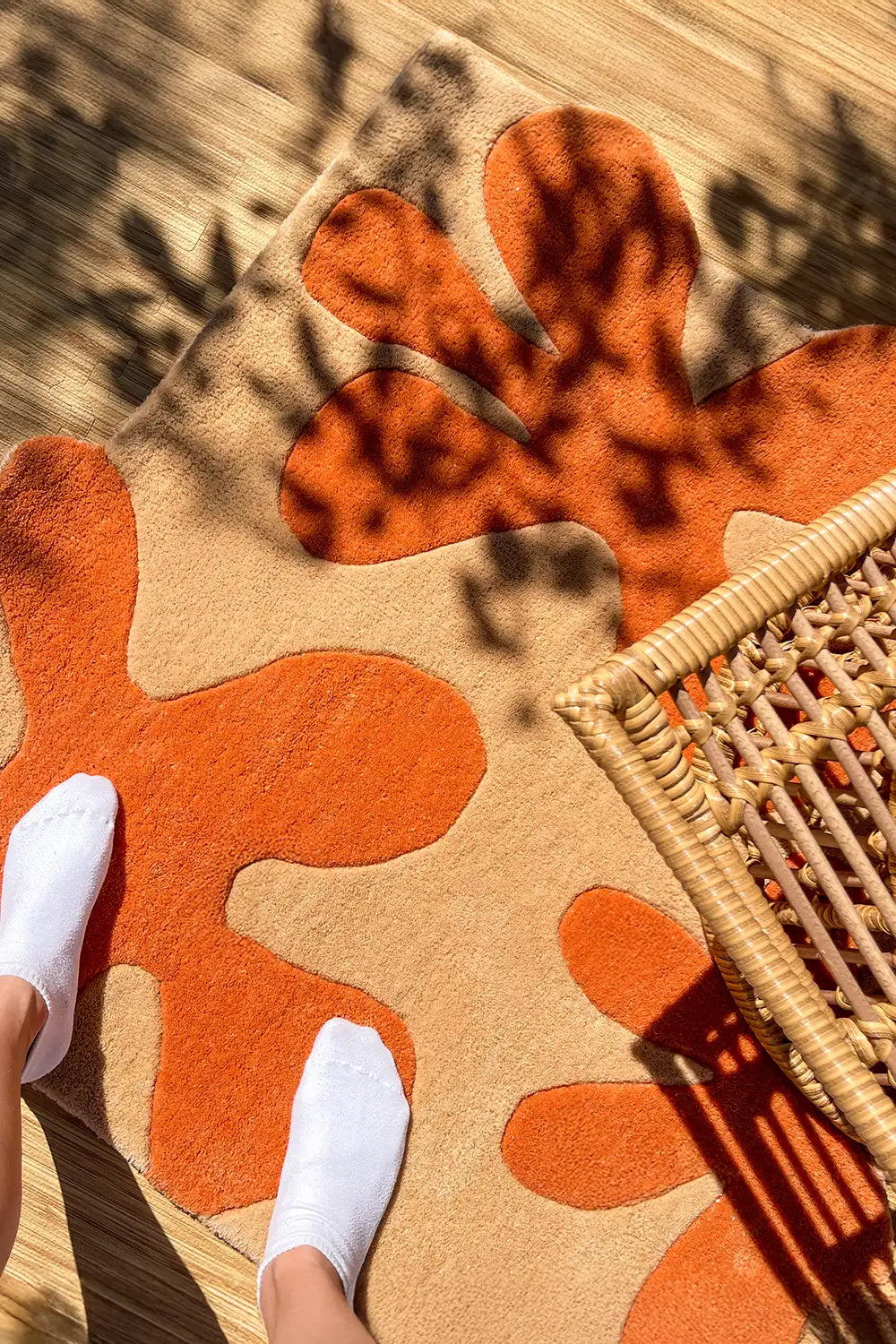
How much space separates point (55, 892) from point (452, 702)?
2.17 feet

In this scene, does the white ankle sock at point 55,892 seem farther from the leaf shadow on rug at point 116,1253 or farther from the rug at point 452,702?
the leaf shadow on rug at point 116,1253

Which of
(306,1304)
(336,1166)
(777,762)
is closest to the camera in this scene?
(777,762)

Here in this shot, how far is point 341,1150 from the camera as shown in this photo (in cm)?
136

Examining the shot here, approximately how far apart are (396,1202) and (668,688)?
97 cm

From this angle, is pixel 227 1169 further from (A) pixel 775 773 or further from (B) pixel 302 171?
(B) pixel 302 171

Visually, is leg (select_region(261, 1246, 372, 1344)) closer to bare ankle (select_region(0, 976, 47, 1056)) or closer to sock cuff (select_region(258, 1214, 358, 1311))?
sock cuff (select_region(258, 1214, 358, 1311))

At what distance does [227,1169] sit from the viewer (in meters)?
1.40

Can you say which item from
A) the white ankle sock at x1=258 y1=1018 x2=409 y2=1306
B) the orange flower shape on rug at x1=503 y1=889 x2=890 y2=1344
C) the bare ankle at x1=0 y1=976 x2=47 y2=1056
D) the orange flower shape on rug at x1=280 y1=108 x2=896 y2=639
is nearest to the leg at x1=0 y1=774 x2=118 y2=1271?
the bare ankle at x1=0 y1=976 x2=47 y2=1056

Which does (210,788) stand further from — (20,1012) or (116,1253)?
(116,1253)

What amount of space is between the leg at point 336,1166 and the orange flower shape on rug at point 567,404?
77 centimetres

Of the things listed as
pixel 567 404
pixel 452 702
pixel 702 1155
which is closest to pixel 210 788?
pixel 452 702

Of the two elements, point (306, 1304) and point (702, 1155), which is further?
point (702, 1155)

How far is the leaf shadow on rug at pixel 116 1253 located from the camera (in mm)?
1403

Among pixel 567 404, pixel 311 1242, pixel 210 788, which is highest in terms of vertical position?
pixel 567 404
